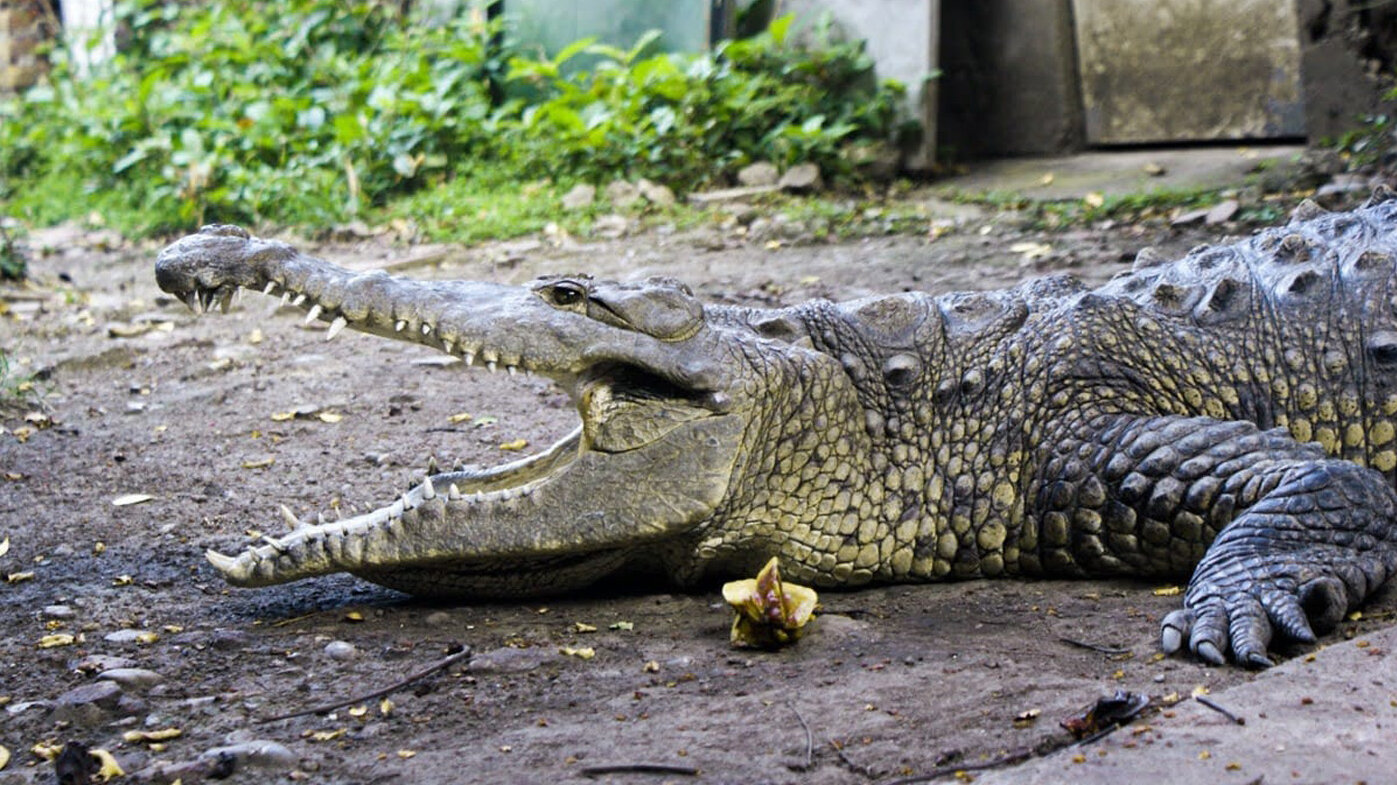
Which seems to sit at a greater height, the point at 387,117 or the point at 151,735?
the point at 387,117

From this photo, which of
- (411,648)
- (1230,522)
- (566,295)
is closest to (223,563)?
(411,648)

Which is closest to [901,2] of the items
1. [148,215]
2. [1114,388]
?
[148,215]

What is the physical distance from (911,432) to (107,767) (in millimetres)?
2123

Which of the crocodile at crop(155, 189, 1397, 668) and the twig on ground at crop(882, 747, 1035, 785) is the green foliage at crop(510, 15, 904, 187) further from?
the twig on ground at crop(882, 747, 1035, 785)

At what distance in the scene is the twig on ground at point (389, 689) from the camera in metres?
2.86

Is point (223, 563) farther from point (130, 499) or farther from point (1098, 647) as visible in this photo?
point (1098, 647)

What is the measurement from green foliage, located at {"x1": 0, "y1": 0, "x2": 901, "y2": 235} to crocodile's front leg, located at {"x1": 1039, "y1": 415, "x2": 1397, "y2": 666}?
5.98 m

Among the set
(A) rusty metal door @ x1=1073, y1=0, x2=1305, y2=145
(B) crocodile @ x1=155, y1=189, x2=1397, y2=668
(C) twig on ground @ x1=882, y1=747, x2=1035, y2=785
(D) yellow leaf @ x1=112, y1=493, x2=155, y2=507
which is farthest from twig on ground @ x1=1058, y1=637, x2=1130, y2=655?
(A) rusty metal door @ x1=1073, y1=0, x2=1305, y2=145

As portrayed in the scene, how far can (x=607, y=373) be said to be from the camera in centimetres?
358

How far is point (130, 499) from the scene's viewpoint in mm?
4609

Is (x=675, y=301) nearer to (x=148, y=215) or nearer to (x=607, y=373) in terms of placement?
(x=607, y=373)

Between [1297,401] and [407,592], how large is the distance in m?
2.41

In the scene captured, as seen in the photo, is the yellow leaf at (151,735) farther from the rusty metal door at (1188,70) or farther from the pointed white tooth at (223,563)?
the rusty metal door at (1188,70)

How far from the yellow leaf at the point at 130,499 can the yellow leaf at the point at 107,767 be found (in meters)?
2.09
